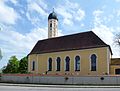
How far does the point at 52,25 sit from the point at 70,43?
16.0 metres

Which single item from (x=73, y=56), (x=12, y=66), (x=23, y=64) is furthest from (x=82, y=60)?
(x=12, y=66)

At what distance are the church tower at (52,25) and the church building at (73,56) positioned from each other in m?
4.81

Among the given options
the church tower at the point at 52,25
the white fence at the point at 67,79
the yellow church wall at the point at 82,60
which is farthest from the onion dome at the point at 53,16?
the white fence at the point at 67,79

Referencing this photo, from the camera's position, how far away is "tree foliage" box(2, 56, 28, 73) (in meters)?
88.5

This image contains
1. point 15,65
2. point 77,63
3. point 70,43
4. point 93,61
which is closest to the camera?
point 93,61

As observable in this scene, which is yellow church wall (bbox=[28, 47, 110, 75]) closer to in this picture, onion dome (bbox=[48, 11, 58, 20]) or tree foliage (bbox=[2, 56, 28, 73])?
onion dome (bbox=[48, 11, 58, 20])

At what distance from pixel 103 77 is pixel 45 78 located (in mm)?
9463

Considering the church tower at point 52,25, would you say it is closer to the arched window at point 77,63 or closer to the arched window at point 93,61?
the arched window at point 77,63

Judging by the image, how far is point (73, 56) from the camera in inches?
2190

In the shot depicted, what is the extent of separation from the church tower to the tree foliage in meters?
20.0

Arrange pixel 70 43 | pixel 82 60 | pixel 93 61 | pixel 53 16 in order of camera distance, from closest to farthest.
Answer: pixel 93 61 → pixel 82 60 → pixel 70 43 → pixel 53 16

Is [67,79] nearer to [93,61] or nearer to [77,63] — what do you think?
[93,61]

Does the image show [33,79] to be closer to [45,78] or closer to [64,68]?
[45,78]

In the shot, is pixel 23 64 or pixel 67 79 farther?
pixel 23 64
